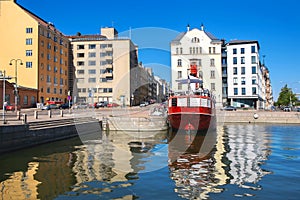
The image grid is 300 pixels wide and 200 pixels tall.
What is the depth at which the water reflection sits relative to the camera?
11062mm

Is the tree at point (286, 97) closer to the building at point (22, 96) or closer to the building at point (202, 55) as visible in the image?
the building at point (202, 55)

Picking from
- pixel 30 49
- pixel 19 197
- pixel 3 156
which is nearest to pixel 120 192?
pixel 19 197

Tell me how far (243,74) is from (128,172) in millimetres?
77856

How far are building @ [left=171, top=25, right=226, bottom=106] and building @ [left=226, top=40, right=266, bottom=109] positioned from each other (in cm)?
471

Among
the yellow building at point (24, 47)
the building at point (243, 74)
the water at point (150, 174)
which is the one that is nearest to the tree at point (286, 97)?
the building at point (243, 74)

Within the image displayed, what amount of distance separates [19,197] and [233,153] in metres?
14.7

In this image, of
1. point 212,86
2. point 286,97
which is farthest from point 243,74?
point 286,97

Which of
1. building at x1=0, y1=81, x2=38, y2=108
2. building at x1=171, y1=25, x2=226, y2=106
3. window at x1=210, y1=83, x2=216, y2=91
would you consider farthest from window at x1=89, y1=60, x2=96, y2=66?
window at x1=210, y1=83, x2=216, y2=91

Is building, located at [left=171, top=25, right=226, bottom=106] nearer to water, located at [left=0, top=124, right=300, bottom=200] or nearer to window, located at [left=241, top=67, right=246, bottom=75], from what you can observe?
window, located at [left=241, top=67, right=246, bottom=75]

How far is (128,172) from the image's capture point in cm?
1446

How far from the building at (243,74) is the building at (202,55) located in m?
4.71

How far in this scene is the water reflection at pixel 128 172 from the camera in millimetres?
11062

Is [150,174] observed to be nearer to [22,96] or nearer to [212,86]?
[22,96]

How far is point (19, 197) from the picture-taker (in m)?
10.3
